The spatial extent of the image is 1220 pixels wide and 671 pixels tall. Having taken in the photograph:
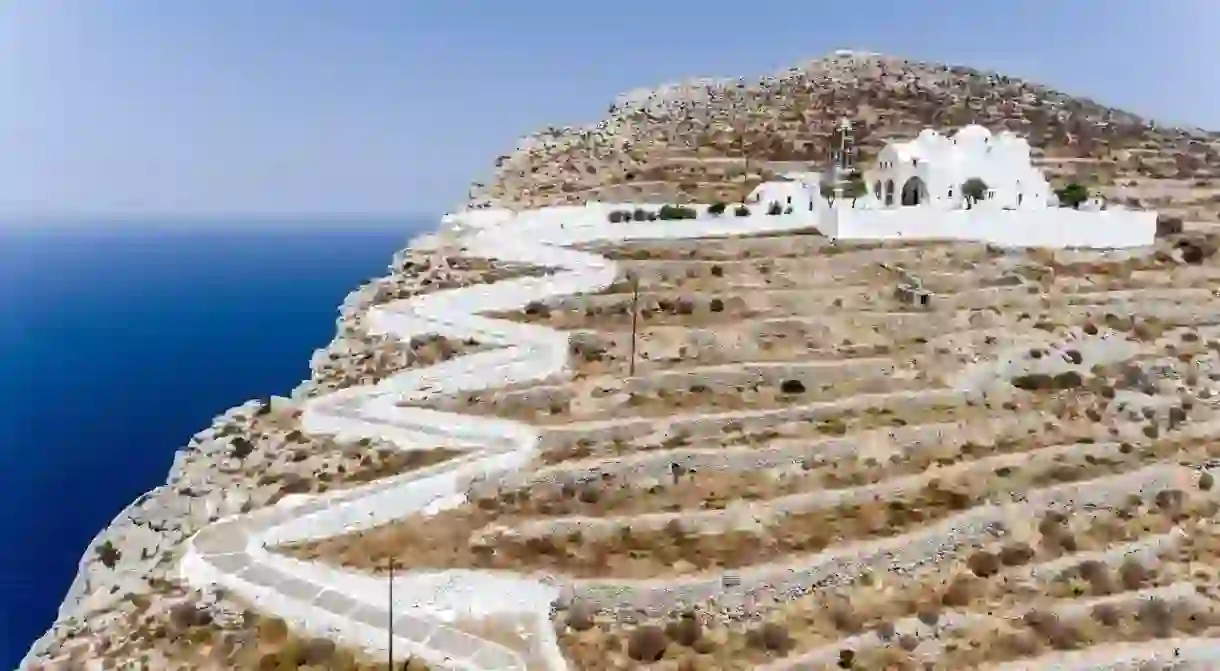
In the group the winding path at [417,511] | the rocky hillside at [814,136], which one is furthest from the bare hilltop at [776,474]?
the rocky hillside at [814,136]

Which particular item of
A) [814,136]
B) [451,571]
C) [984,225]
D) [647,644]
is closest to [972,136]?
[984,225]

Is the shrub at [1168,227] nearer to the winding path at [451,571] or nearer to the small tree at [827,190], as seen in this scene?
the small tree at [827,190]

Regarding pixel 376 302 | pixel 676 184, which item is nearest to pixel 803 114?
pixel 676 184

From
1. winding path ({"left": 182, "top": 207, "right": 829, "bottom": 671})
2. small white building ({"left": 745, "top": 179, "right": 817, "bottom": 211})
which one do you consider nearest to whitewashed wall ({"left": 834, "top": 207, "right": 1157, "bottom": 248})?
small white building ({"left": 745, "top": 179, "right": 817, "bottom": 211})

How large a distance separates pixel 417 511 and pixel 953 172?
1307 inches

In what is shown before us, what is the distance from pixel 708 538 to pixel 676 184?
4251 centimetres

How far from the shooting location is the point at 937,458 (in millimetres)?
23922

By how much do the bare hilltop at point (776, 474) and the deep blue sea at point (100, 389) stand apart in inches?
981

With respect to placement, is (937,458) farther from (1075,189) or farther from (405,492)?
(1075,189)

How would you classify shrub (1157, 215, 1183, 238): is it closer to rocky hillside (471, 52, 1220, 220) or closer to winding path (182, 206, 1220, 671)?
rocky hillside (471, 52, 1220, 220)

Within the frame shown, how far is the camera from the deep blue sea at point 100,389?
52000mm

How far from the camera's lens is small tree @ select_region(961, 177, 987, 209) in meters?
43.3

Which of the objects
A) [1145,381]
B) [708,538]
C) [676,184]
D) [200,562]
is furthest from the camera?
[676,184]

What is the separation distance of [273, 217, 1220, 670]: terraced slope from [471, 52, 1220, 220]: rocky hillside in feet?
83.2
